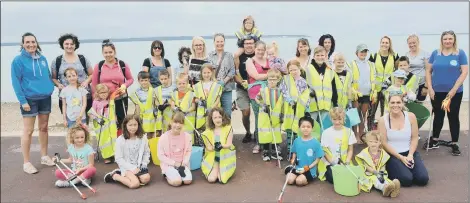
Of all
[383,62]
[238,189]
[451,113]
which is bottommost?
[238,189]

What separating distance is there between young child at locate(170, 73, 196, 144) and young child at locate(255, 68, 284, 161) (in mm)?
916

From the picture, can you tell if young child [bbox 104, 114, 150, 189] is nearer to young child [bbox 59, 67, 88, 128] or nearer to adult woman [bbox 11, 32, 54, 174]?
young child [bbox 59, 67, 88, 128]

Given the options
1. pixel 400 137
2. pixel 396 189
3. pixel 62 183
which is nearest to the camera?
pixel 396 189

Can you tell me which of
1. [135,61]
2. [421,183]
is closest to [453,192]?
[421,183]

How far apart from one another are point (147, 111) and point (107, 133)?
24.6 inches

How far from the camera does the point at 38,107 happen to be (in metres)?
5.84

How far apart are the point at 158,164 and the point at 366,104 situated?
3172 millimetres

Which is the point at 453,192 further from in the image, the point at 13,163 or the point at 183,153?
the point at 13,163

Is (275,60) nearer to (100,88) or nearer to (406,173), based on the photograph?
(406,173)

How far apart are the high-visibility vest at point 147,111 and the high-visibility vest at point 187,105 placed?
0.32 metres

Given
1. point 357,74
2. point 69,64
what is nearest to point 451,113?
point 357,74

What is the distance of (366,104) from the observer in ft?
21.9

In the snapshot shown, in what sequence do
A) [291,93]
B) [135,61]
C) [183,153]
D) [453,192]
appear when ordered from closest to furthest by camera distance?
[453,192]
[183,153]
[291,93]
[135,61]

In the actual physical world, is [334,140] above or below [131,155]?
above
